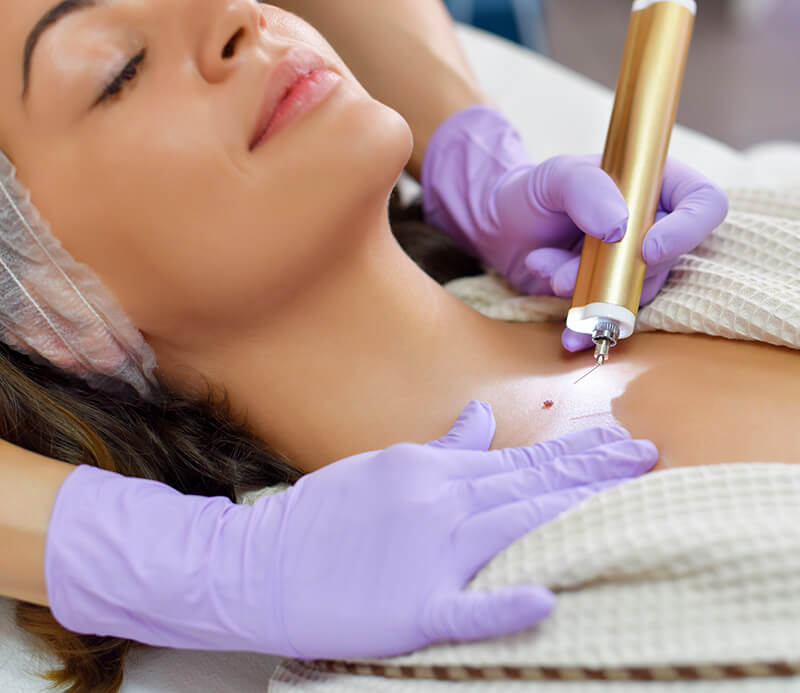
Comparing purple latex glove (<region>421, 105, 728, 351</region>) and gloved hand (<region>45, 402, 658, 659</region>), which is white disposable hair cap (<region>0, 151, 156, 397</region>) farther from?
purple latex glove (<region>421, 105, 728, 351</region>)

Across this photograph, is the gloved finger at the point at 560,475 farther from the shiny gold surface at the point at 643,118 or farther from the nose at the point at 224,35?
the nose at the point at 224,35

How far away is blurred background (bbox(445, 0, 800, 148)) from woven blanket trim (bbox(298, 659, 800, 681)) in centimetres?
236

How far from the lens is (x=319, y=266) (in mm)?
950

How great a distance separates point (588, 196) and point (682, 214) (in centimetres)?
12

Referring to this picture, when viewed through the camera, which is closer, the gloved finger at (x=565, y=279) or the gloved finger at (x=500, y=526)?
the gloved finger at (x=500, y=526)

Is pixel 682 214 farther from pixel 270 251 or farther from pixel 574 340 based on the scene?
pixel 270 251

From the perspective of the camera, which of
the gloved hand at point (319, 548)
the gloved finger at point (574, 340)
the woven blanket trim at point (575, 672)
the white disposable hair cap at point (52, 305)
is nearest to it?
the woven blanket trim at point (575, 672)

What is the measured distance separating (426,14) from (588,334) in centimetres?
85

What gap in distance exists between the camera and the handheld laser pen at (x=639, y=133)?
0.98m

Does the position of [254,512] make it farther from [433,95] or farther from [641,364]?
[433,95]

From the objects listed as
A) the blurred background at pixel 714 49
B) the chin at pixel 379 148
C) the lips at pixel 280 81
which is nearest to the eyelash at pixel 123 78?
the lips at pixel 280 81

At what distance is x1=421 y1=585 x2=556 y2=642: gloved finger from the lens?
73cm

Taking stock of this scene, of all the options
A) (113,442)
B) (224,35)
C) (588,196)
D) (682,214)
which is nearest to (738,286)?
(682,214)

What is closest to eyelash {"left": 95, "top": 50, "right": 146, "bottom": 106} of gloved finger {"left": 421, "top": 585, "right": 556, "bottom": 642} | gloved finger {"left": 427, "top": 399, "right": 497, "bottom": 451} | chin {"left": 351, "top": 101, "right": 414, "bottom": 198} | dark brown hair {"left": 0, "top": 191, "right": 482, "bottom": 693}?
chin {"left": 351, "top": 101, "right": 414, "bottom": 198}
